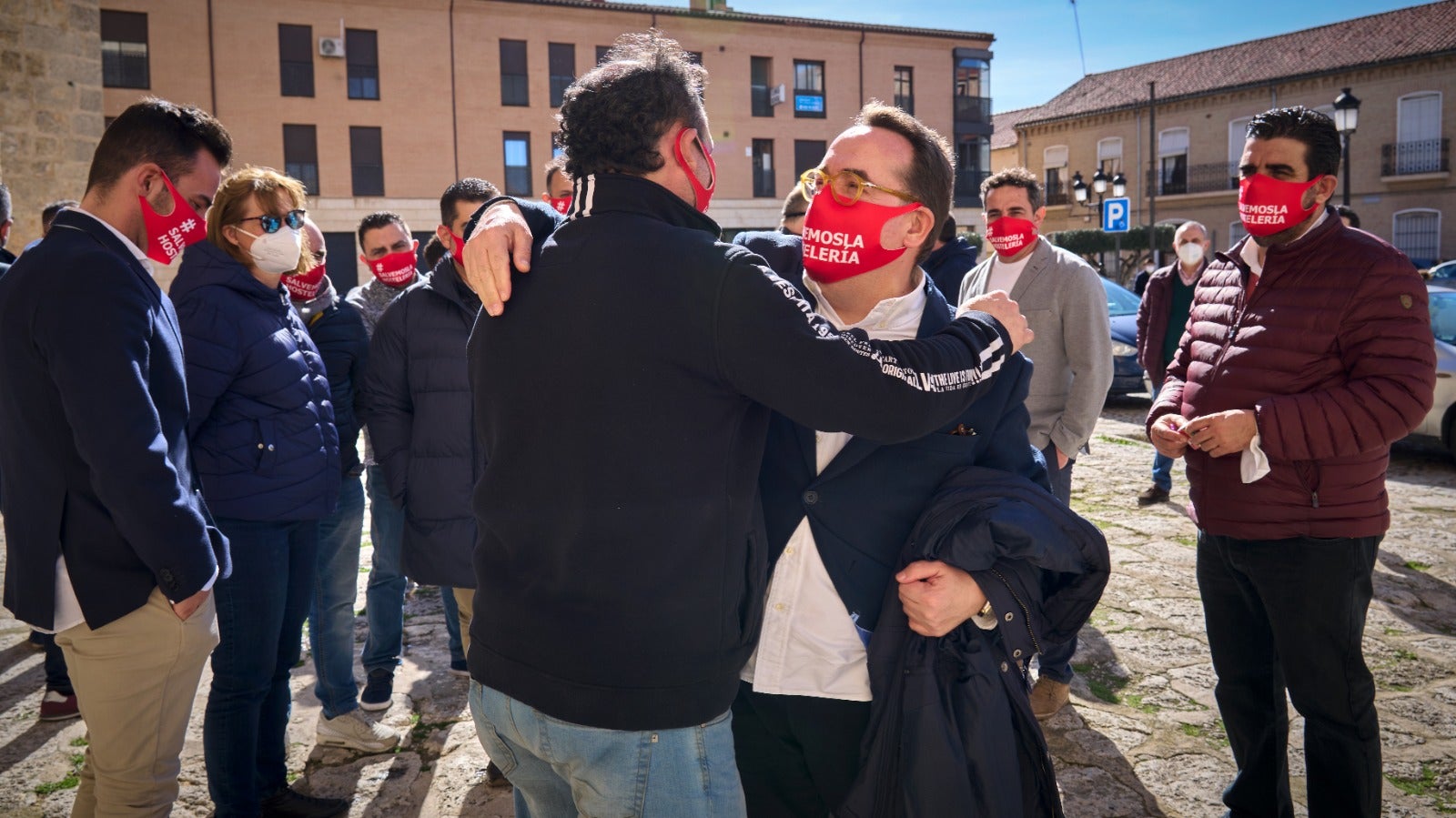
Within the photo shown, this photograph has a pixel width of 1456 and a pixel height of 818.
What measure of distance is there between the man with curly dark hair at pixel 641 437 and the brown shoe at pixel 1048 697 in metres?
2.86

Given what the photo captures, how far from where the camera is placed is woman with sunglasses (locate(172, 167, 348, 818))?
10.4 feet

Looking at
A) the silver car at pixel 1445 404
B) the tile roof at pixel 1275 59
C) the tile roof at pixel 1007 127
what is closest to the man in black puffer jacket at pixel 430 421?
the silver car at pixel 1445 404

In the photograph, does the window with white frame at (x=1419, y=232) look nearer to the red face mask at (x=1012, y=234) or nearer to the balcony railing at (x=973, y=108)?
the balcony railing at (x=973, y=108)

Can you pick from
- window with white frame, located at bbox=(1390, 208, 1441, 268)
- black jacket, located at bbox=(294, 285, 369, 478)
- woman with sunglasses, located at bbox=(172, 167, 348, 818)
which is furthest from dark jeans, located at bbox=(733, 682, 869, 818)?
window with white frame, located at bbox=(1390, 208, 1441, 268)

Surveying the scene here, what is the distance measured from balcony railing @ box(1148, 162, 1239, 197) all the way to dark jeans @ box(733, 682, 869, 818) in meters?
43.0

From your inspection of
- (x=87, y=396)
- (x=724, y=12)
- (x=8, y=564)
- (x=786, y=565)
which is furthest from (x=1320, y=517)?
(x=724, y=12)

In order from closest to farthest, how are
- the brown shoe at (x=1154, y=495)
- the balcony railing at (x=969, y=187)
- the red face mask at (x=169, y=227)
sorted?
the red face mask at (x=169, y=227)
the brown shoe at (x=1154, y=495)
the balcony railing at (x=969, y=187)

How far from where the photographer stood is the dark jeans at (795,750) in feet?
7.32

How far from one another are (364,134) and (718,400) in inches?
1348

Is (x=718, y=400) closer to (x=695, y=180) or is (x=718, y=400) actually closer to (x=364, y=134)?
(x=695, y=180)

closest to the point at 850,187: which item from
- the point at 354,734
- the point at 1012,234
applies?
the point at 1012,234

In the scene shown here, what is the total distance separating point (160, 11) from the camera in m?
29.5

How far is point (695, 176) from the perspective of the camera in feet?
6.35

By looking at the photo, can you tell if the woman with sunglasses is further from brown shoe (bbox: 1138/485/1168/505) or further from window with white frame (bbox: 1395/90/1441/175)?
window with white frame (bbox: 1395/90/1441/175)
